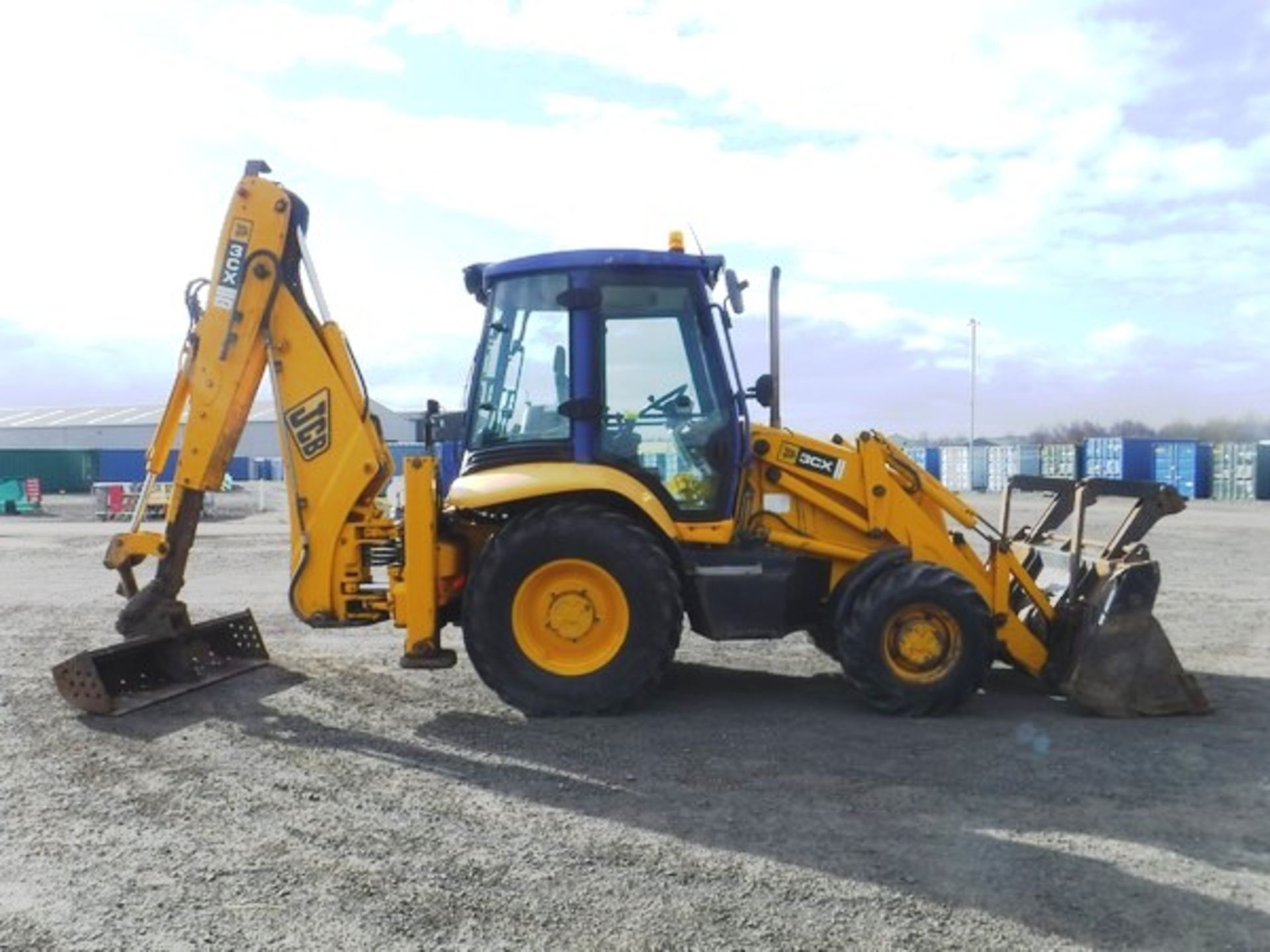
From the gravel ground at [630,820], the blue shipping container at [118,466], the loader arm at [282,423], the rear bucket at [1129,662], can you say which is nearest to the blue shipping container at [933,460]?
the blue shipping container at [118,466]

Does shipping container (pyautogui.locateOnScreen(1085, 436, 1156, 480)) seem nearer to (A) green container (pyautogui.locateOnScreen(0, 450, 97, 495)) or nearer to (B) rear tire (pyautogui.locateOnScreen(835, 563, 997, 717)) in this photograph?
(B) rear tire (pyautogui.locateOnScreen(835, 563, 997, 717))

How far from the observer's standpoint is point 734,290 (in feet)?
23.5

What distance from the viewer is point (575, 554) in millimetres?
6832

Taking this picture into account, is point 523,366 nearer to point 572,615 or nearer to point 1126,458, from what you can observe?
point 572,615

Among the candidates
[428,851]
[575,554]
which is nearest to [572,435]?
[575,554]

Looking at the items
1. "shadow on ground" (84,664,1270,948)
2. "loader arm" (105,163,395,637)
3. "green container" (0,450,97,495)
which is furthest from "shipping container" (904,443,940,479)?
"loader arm" (105,163,395,637)

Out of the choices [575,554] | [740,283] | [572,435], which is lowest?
[575,554]

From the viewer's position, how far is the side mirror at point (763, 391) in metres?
7.16

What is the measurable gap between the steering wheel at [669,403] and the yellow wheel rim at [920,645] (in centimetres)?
186

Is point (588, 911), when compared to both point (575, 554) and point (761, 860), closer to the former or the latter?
point (761, 860)

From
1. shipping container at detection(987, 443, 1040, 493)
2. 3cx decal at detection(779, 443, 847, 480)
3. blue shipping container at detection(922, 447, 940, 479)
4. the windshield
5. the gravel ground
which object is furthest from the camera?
blue shipping container at detection(922, 447, 940, 479)

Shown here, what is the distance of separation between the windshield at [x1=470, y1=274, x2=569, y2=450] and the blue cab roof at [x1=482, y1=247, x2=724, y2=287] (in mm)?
76

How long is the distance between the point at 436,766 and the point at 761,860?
2.07m

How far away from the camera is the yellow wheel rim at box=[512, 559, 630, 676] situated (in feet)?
22.6
